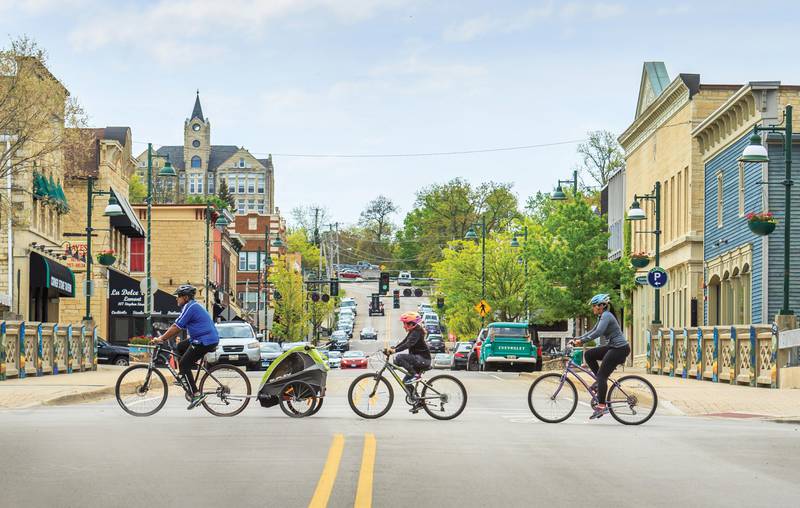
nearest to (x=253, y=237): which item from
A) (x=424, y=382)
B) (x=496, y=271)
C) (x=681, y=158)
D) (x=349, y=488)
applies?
(x=496, y=271)

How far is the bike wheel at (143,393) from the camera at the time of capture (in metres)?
20.2

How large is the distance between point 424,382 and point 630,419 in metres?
2.92

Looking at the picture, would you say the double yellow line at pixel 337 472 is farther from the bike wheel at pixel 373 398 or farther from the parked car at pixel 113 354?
the parked car at pixel 113 354

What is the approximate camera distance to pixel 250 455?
13922 millimetres

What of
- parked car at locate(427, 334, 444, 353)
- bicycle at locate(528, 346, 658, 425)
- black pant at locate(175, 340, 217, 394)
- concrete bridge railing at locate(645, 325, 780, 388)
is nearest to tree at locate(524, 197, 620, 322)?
concrete bridge railing at locate(645, 325, 780, 388)

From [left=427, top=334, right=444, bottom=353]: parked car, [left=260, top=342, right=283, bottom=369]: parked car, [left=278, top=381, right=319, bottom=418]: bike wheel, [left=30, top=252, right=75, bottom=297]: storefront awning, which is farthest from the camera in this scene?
[left=427, top=334, right=444, bottom=353]: parked car

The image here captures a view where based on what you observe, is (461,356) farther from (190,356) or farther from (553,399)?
(190,356)

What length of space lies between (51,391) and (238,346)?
65.4 ft

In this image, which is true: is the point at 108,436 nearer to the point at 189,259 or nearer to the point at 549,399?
the point at 549,399

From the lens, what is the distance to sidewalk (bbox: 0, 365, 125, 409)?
25047 mm

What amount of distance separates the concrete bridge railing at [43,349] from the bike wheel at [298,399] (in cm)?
1650

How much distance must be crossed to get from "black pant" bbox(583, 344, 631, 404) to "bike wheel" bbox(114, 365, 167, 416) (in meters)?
5.97

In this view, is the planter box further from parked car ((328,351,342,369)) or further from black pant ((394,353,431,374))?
parked car ((328,351,342,369))

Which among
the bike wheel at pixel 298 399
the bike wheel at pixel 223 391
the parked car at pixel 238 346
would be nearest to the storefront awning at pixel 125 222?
the parked car at pixel 238 346
